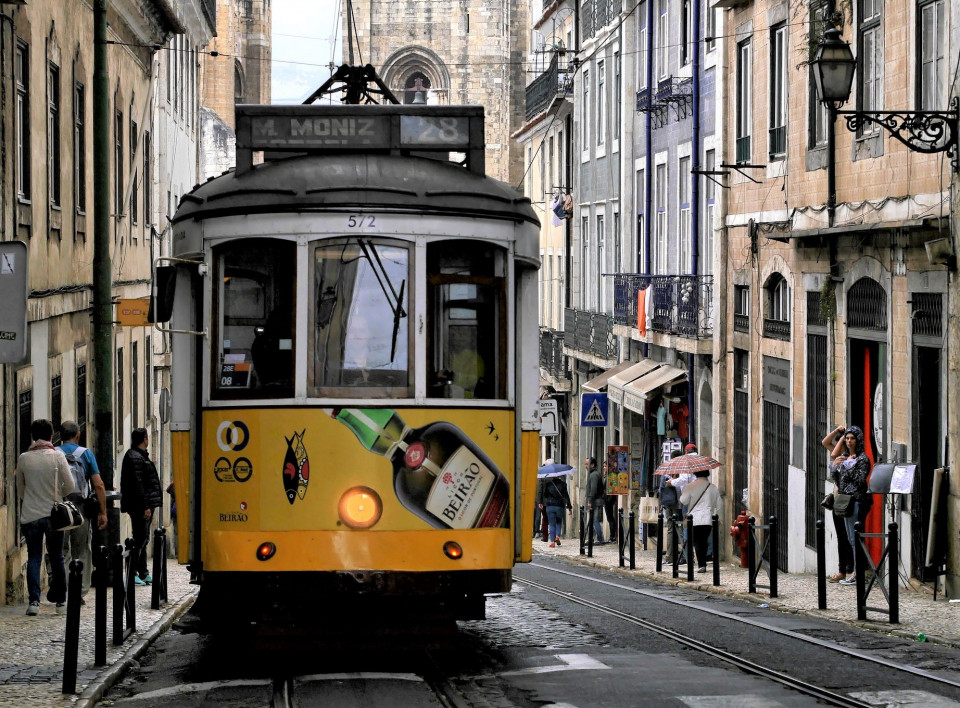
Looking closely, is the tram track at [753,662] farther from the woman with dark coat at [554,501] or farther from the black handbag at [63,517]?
the woman with dark coat at [554,501]

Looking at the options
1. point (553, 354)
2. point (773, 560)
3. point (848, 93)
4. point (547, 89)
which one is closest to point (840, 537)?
point (773, 560)

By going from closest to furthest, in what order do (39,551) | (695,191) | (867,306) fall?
(39,551) → (867,306) → (695,191)

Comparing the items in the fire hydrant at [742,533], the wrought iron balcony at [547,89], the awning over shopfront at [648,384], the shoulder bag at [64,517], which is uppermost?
the wrought iron balcony at [547,89]

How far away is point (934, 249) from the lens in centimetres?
1652

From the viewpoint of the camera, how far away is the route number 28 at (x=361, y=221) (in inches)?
426

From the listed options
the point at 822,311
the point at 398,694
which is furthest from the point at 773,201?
the point at 398,694

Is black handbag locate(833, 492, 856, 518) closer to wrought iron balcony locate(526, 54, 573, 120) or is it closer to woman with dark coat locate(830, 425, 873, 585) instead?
woman with dark coat locate(830, 425, 873, 585)

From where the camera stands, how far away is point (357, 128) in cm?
1145

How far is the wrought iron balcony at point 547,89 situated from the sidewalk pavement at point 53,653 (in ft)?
95.2

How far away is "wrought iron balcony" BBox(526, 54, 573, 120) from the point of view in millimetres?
44531

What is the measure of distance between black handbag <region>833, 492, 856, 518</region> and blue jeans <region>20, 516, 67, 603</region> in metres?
7.58

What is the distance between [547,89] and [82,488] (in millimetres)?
32132

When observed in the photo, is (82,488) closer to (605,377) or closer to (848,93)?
(848,93)

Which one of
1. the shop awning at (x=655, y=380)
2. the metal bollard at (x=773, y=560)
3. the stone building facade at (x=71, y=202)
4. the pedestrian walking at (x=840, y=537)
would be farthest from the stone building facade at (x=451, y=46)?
the metal bollard at (x=773, y=560)
